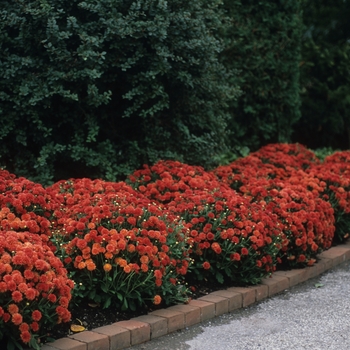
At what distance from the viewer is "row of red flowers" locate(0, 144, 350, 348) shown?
3.88 m

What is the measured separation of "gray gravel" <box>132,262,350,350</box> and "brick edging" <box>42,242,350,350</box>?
0.17 feet

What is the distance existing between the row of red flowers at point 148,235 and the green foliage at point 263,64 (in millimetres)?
2748

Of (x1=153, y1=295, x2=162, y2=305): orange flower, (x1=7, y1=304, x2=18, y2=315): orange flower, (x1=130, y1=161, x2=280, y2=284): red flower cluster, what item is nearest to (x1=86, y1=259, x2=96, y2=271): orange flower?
(x1=153, y1=295, x2=162, y2=305): orange flower

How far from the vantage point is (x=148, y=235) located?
15.0 feet

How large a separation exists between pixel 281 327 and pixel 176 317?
731mm

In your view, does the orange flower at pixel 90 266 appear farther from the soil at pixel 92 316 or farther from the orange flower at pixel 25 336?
the orange flower at pixel 25 336

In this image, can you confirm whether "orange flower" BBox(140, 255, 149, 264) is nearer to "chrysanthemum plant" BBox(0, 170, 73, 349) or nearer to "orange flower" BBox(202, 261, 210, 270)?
"chrysanthemum plant" BBox(0, 170, 73, 349)

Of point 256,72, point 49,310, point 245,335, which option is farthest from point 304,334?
point 256,72

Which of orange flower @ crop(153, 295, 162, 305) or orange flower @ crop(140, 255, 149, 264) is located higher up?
orange flower @ crop(140, 255, 149, 264)

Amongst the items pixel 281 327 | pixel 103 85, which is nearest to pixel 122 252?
pixel 281 327

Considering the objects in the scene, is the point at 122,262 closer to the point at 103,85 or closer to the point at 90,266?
the point at 90,266

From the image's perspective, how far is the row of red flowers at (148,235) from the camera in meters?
3.88

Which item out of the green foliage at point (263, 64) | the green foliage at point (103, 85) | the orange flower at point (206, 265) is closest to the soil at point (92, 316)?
the orange flower at point (206, 265)

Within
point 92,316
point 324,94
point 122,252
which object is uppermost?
point 324,94
